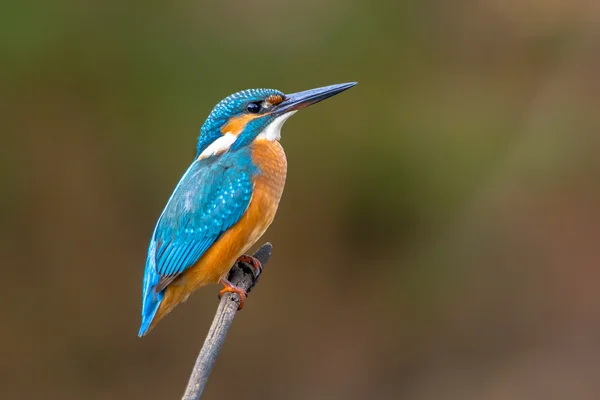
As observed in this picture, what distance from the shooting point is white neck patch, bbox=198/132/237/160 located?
2895 millimetres

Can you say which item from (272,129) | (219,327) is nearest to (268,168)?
(272,129)

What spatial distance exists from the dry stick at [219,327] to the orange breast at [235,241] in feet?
0.28

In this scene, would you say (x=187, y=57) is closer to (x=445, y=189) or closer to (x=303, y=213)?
(x=303, y=213)

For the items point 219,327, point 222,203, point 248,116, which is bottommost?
point 219,327

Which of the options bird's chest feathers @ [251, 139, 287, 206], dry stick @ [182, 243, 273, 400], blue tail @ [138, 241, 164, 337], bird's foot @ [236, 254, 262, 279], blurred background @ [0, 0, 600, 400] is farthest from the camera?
blurred background @ [0, 0, 600, 400]

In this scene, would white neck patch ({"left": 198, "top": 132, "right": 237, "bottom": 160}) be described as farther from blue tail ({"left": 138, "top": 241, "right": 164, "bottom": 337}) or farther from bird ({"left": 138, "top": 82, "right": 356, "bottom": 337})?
blue tail ({"left": 138, "top": 241, "right": 164, "bottom": 337})

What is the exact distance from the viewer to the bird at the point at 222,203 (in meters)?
2.72

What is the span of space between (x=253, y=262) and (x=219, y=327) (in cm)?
79

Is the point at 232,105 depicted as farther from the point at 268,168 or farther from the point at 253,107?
the point at 268,168

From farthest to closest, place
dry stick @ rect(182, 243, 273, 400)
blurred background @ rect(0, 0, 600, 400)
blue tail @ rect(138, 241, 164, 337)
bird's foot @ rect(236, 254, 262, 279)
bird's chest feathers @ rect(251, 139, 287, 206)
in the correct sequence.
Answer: blurred background @ rect(0, 0, 600, 400), bird's foot @ rect(236, 254, 262, 279), bird's chest feathers @ rect(251, 139, 287, 206), blue tail @ rect(138, 241, 164, 337), dry stick @ rect(182, 243, 273, 400)

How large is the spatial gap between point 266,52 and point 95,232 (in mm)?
1332

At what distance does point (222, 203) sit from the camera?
9.03ft

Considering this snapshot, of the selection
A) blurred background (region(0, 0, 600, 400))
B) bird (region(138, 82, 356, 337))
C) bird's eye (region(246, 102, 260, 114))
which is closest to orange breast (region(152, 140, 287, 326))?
bird (region(138, 82, 356, 337))

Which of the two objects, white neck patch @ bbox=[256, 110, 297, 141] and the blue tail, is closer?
the blue tail
